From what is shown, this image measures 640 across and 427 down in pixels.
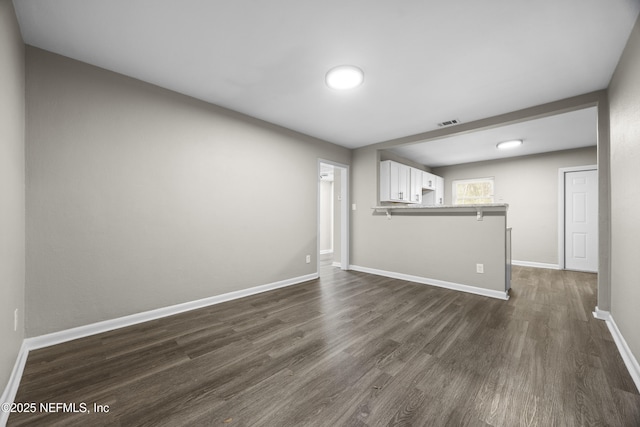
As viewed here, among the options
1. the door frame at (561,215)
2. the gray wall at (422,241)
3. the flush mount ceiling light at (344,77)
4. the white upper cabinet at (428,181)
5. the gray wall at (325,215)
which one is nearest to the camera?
the flush mount ceiling light at (344,77)

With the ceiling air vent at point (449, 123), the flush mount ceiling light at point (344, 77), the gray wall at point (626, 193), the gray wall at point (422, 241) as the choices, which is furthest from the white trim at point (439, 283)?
the flush mount ceiling light at point (344, 77)

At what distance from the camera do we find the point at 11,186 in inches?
63.3

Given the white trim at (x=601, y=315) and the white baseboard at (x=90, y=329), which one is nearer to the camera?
the white baseboard at (x=90, y=329)

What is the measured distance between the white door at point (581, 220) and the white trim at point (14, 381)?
747 centimetres

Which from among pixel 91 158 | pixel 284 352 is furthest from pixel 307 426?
pixel 91 158

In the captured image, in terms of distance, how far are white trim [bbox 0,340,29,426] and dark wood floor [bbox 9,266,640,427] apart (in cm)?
4

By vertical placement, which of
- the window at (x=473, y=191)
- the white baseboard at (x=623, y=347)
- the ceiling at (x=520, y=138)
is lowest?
the white baseboard at (x=623, y=347)

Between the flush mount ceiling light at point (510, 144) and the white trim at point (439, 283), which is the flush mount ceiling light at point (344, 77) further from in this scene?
the flush mount ceiling light at point (510, 144)

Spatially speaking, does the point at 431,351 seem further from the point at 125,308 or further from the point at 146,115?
the point at 146,115

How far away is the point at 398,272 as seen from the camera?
437 centimetres

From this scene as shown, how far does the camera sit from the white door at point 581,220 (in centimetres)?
475

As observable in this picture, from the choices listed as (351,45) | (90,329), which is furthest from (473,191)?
(90,329)

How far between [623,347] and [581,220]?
4.12 metres

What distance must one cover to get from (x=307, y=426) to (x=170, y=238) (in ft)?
7.41
